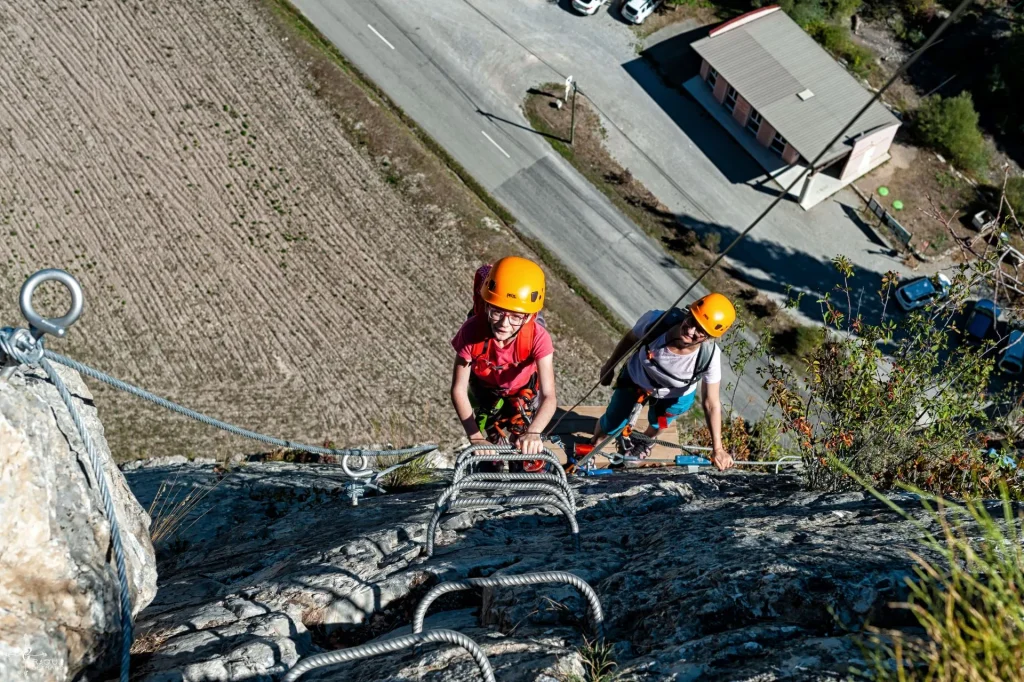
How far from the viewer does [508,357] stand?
712 cm

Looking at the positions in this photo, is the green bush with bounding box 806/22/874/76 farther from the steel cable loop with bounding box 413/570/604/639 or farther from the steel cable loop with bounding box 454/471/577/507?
the steel cable loop with bounding box 413/570/604/639

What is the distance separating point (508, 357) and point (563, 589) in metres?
2.61

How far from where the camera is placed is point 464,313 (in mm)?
17047

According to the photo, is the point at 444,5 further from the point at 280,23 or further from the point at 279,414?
the point at 279,414

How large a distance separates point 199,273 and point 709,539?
14.3 metres

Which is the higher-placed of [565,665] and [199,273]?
[565,665]

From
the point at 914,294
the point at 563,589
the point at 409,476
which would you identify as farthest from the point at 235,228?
the point at 914,294

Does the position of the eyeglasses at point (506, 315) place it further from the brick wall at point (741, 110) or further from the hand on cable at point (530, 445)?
the brick wall at point (741, 110)

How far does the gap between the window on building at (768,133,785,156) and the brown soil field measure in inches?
295

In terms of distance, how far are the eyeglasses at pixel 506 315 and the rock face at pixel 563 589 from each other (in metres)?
1.56

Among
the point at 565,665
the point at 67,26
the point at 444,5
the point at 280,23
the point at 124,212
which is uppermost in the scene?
Answer: the point at 565,665

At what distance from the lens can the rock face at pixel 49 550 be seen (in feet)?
13.8

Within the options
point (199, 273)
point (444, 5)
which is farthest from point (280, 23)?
point (199, 273)

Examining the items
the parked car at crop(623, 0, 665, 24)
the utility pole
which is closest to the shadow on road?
the utility pole
